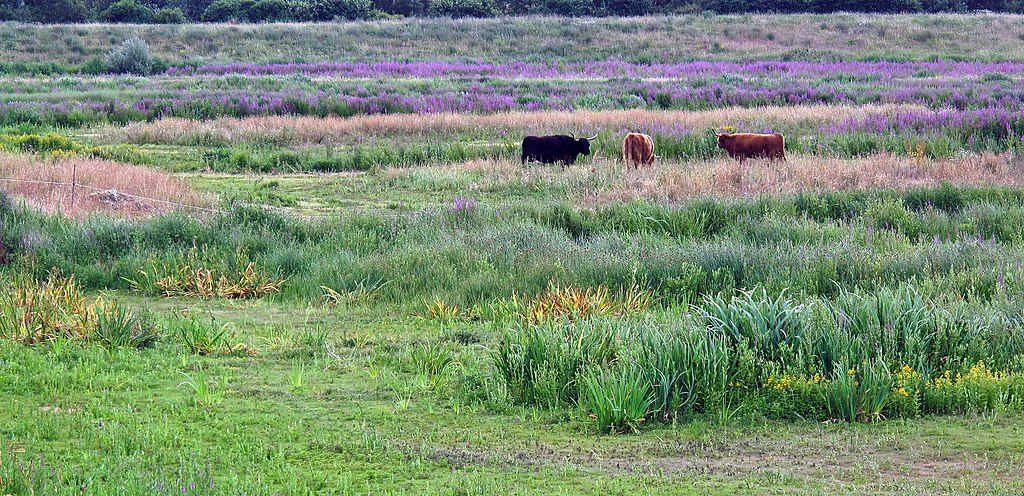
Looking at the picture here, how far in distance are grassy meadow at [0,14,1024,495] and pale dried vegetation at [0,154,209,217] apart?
0.07m

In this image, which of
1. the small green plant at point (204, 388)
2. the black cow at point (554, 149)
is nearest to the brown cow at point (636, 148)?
the black cow at point (554, 149)

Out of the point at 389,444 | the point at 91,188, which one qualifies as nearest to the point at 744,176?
the point at 91,188

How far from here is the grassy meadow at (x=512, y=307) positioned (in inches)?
216

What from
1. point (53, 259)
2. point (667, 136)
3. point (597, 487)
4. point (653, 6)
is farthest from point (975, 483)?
point (653, 6)

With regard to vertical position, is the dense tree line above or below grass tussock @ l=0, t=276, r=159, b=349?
above

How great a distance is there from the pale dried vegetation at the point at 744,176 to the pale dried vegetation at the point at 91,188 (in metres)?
4.43

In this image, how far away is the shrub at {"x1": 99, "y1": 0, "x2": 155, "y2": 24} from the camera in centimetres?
6569

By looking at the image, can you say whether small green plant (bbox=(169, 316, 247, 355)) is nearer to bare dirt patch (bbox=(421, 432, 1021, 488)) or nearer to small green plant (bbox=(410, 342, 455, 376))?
small green plant (bbox=(410, 342, 455, 376))

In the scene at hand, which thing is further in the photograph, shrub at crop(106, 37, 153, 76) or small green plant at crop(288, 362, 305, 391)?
shrub at crop(106, 37, 153, 76)

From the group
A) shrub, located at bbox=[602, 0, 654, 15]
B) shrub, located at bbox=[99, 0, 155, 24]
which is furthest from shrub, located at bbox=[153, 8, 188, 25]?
shrub, located at bbox=[602, 0, 654, 15]

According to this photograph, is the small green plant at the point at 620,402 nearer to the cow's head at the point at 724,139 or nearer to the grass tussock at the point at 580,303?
the grass tussock at the point at 580,303

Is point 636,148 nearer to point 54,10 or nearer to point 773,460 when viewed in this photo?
point 773,460

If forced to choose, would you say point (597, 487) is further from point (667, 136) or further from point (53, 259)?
point (667, 136)

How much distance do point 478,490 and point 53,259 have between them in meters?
8.22
